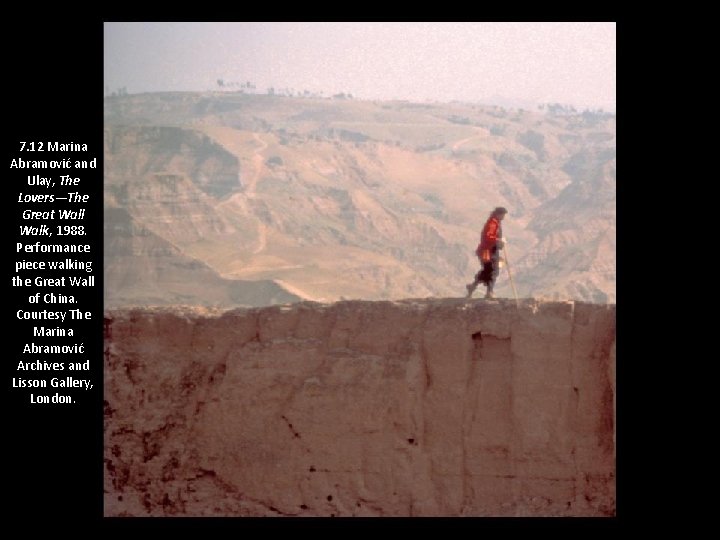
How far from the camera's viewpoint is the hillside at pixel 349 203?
198 feet

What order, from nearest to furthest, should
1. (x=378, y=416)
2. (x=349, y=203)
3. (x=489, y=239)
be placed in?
(x=378, y=416)
(x=489, y=239)
(x=349, y=203)

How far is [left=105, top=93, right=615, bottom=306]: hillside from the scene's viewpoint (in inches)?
2376

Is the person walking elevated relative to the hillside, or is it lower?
lower

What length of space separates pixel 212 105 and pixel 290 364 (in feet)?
338

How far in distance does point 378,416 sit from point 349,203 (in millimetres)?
64244

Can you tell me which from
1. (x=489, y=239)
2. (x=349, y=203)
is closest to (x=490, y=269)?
(x=489, y=239)

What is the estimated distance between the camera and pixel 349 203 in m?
79.2

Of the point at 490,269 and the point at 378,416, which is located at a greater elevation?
the point at 490,269

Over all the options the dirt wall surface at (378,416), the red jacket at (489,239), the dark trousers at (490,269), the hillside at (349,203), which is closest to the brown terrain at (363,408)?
the dirt wall surface at (378,416)

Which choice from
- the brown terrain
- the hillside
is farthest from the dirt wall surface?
the hillside

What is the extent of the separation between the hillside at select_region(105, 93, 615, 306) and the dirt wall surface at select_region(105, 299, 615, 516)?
3770 cm

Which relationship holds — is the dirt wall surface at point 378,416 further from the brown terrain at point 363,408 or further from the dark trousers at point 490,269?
the dark trousers at point 490,269

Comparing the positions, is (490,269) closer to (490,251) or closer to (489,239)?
(490,251)

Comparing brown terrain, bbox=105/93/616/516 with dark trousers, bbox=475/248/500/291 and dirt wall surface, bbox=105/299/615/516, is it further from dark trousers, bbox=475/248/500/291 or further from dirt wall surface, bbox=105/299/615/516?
dark trousers, bbox=475/248/500/291
